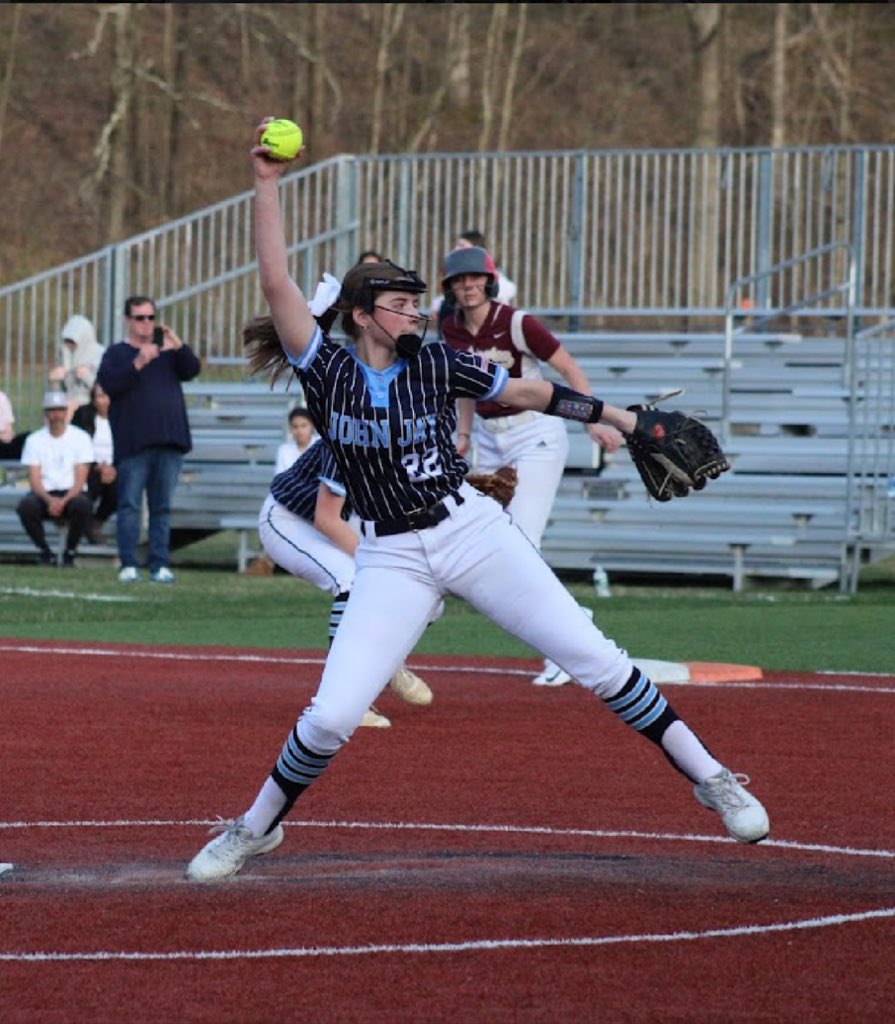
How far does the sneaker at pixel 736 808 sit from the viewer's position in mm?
7039

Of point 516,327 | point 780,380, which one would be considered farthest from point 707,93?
point 516,327

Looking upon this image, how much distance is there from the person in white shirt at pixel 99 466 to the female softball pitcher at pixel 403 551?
14891mm

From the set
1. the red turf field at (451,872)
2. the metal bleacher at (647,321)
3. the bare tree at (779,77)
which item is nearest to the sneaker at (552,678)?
the red turf field at (451,872)

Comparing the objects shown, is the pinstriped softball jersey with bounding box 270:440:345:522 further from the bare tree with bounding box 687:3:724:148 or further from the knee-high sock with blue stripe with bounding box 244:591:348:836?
the bare tree with bounding box 687:3:724:148

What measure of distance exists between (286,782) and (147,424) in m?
13.6

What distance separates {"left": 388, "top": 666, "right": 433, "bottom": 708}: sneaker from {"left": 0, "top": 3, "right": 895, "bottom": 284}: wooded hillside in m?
33.7

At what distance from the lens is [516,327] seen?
11961 mm

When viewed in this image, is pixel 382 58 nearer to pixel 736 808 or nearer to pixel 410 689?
pixel 410 689

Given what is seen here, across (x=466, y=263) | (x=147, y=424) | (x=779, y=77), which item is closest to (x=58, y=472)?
(x=147, y=424)

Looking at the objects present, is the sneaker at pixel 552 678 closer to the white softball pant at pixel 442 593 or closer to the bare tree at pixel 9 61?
the white softball pant at pixel 442 593

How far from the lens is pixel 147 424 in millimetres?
20328

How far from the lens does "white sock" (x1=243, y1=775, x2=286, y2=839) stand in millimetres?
7062

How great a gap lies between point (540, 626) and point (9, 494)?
17.5 meters

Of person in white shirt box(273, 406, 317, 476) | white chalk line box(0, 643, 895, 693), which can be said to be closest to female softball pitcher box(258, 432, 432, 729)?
white chalk line box(0, 643, 895, 693)
